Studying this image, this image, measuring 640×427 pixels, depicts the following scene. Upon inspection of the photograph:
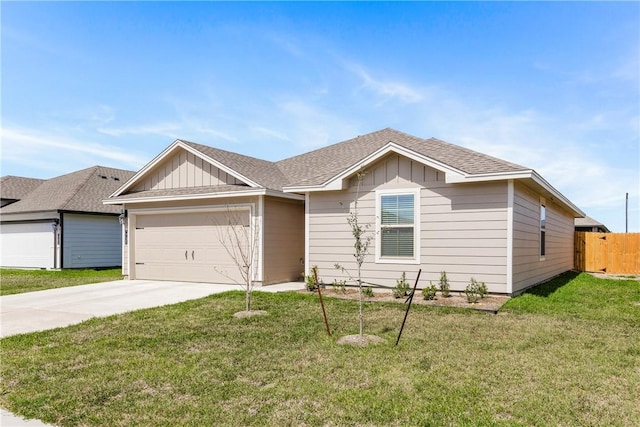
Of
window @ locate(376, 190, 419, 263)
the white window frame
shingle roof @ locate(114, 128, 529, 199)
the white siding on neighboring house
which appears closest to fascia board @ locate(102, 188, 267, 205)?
shingle roof @ locate(114, 128, 529, 199)

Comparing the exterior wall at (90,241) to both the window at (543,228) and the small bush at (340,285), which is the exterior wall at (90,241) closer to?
the small bush at (340,285)

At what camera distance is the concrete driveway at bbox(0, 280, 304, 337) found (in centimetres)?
782

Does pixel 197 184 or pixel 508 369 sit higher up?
pixel 197 184

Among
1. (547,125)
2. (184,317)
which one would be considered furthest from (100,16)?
Result: (547,125)

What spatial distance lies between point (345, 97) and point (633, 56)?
7600 millimetres

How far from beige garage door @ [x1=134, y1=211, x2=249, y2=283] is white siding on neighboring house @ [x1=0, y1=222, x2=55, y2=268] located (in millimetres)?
7740

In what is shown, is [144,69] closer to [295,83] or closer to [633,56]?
[295,83]

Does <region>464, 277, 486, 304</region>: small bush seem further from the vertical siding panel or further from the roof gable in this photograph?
the vertical siding panel

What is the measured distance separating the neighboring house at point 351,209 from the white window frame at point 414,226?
2 centimetres

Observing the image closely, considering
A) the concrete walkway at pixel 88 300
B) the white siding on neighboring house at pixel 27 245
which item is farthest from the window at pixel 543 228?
the white siding on neighboring house at pixel 27 245

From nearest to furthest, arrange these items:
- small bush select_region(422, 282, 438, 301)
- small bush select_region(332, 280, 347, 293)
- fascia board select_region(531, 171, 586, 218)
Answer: small bush select_region(422, 282, 438, 301), fascia board select_region(531, 171, 586, 218), small bush select_region(332, 280, 347, 293)

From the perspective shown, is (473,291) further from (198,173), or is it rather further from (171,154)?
(171,154)

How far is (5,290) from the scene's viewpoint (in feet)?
39.7

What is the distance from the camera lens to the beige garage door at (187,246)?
13023 mm
